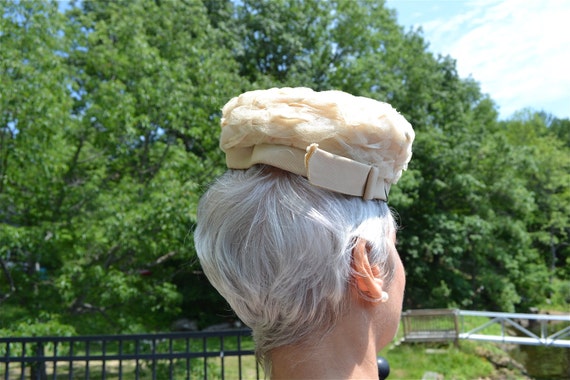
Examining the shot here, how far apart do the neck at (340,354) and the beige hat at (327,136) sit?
0.86 feet

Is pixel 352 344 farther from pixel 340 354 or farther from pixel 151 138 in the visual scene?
pixel 151 138

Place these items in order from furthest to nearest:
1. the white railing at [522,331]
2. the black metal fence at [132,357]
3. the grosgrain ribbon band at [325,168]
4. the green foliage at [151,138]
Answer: the white railing at [522,331] < the green foliage at [151,138] < the black metal fence at [132,357] < the grosgrain ribbon band at [325,168]

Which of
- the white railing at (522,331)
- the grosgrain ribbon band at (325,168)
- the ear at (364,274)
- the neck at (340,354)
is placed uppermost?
the grosgrain ribbon band at (325,168)

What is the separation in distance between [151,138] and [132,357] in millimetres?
5922

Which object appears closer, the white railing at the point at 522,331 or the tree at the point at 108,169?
the tree at the point at 108,169

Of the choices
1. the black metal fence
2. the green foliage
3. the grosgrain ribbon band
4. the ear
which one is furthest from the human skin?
the black metal fence

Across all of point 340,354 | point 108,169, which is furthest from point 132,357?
point 108,169

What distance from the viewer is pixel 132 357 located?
11.9 ft

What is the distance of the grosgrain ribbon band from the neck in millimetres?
242

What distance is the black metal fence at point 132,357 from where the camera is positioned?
3688 mm

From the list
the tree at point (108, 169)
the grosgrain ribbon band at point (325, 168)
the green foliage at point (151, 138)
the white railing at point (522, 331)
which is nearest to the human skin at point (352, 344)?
the grosgrain ribbon band at point (325, 168)

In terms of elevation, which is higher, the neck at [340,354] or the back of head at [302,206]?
the back of head at [302,206]

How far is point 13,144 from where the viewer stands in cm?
625

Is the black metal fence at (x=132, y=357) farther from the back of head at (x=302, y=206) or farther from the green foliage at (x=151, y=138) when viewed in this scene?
the back of head at (x=302, y=206)
